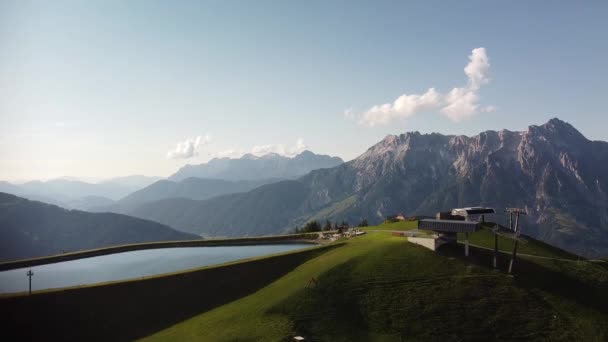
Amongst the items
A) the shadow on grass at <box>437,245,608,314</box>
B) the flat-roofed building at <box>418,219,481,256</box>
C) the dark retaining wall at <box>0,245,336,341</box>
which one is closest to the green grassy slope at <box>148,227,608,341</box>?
the shadow on grass at <box>437,245,608,314</box>

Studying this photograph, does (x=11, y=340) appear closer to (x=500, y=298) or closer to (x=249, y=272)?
(x=249, y=272)

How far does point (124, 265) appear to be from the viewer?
92.5 metres

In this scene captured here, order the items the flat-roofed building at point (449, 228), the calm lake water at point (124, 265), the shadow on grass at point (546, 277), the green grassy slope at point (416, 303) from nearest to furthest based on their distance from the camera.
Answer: the green grassy slope at point (416, 303) < the shadow on grass at point (546, 277) < the flat-roofed building at point (449, 228) < the calm lake water at point (124, 265)

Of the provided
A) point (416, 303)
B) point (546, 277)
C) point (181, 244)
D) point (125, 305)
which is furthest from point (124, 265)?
point (546, 277)

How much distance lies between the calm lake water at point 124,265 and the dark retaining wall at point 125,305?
11921mm

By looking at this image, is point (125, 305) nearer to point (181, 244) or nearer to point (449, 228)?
point (449, 228)

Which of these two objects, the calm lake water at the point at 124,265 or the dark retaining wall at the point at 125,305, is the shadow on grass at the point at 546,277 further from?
the calm lake water at the point at 124,265

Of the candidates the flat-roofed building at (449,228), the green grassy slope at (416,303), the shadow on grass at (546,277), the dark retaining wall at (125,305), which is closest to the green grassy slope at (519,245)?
the shadow on grass at (546,277)

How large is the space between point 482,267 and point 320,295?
93.0 feet

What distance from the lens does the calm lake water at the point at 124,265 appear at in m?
78.5

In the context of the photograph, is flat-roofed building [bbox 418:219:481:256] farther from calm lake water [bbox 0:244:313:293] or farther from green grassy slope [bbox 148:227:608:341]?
calm lake water [bbox 0:244:313:293]

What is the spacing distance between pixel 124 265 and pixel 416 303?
220ft

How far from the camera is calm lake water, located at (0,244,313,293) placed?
78500 mm

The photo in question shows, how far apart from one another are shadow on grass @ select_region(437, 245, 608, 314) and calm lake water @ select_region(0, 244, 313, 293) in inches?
1878
